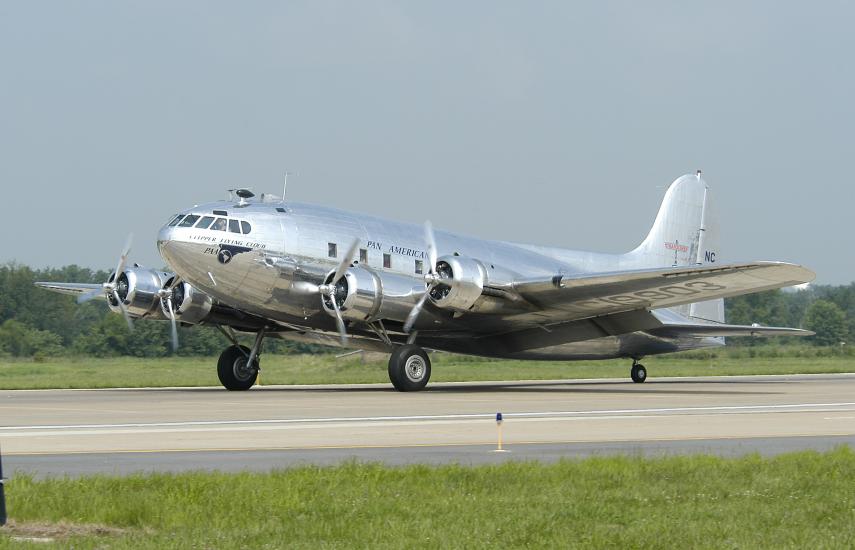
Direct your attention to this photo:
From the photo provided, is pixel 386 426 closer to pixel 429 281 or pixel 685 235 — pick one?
pixel 429 281

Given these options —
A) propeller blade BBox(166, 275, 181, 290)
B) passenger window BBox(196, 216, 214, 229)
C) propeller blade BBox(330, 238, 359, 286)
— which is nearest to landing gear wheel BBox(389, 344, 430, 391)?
propeller blade BBox(330, 238, 359, 286)

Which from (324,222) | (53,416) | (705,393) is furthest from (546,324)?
(53,416)

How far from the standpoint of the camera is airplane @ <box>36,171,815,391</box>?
88.2 feet

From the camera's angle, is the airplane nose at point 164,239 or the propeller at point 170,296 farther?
the propeller at point 170,296

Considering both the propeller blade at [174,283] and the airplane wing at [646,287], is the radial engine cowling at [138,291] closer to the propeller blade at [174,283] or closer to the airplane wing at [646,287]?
the propeller blade at [174,283]

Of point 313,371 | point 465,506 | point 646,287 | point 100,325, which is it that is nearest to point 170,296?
point 646,287

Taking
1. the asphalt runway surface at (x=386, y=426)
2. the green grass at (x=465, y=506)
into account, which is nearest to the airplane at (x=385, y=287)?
the asphalt runway surface at (x=386, y=426)

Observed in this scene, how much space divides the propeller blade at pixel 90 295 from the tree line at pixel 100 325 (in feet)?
15.3

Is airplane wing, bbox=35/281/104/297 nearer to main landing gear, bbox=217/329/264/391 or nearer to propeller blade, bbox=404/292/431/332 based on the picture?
main landing gear, bbox=217/329/264/391

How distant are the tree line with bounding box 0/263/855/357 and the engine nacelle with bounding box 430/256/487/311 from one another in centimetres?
1096

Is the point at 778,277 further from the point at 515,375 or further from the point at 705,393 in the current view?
the point at 515,375

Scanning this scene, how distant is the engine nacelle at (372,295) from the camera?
88.2 feet

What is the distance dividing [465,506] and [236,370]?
21.2m

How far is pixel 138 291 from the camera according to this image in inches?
1176
